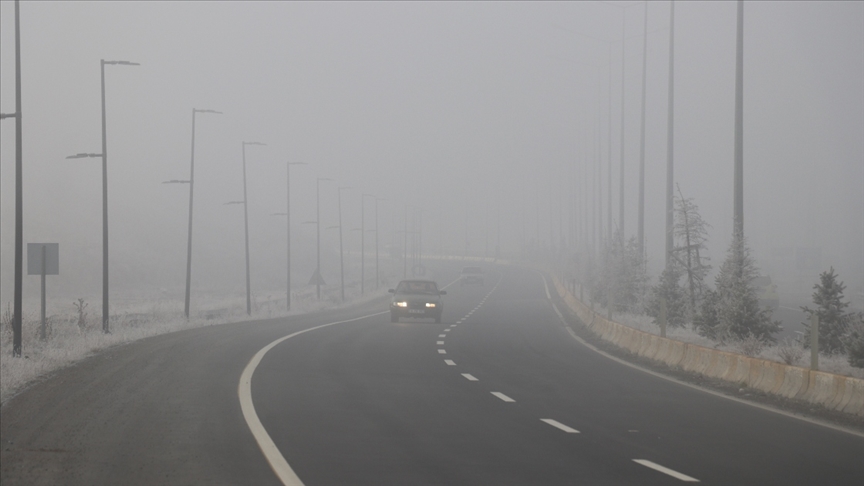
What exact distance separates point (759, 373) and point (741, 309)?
920cm

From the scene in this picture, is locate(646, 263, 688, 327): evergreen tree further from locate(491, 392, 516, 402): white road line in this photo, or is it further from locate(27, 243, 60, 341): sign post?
locate(491, 392, 516, 402): white road line

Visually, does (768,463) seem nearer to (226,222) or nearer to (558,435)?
(558,435)

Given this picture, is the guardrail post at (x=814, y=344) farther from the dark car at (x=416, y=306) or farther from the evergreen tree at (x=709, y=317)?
the dark car at (x=416, y=306)

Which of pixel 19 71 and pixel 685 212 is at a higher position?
pixel 19 71

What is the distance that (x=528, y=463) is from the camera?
9.97 m

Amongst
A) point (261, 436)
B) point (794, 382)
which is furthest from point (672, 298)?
point (261, 436)

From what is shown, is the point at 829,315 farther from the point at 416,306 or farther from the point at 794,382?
the point at 416,306

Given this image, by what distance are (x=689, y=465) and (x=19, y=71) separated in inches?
679

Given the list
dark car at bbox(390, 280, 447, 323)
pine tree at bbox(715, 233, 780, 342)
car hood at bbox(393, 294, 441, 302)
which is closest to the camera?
pine tree at bbox(715, 233, 780, 342)

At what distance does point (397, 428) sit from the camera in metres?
12.2

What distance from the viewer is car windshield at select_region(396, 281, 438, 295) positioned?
1629 inches

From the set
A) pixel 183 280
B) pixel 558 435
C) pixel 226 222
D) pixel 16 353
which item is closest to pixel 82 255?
pixel 183 280

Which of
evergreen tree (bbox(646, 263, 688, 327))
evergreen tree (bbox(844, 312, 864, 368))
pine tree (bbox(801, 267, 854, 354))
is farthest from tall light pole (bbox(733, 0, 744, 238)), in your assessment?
evergreen tree (bbox(646, 263, 688, 327))

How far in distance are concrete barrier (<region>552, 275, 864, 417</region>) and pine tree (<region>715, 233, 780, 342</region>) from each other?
2.48 metres
